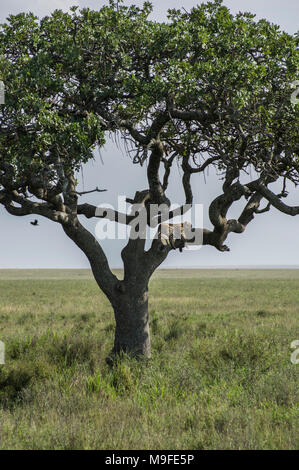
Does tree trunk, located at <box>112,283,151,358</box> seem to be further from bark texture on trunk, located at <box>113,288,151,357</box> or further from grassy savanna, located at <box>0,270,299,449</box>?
grassy savanna, located at <box>0,270,299,449</box>

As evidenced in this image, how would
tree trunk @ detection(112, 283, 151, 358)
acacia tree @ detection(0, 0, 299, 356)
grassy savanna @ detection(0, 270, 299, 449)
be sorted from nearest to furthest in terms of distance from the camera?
grassy savanna @ detection(0, 270, 299, 449) < acacia tree @ detection(0, 0, 299, 356) < tree trunk @ detection(112, 283, 151, 358)

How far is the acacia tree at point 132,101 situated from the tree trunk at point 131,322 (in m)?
0.03

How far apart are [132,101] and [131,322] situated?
5.56 metres

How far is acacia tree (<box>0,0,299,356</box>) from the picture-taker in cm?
995

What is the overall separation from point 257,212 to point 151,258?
3.62 metres

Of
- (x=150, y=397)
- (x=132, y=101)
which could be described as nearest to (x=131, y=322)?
(x=150, y=397)

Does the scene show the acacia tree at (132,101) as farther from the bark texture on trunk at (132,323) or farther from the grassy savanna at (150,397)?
the grassy savanna at (150,397)

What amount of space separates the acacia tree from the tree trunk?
0.09ft

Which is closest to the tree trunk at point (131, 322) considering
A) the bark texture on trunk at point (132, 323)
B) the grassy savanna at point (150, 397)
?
the bark texture on trunk at point (132, 323)

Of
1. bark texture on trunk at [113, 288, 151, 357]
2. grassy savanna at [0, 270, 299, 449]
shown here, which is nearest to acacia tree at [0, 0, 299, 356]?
bark texture on trunk at [113, 288, 151, 357]

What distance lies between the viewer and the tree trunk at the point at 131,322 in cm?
1190

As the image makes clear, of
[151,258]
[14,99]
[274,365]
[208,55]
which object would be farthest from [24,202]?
[274,365]

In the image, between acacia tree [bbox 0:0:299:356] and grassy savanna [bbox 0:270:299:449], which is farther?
acacia tree [bbox 0:0:299:356]

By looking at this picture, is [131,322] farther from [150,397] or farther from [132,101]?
[132,101]
